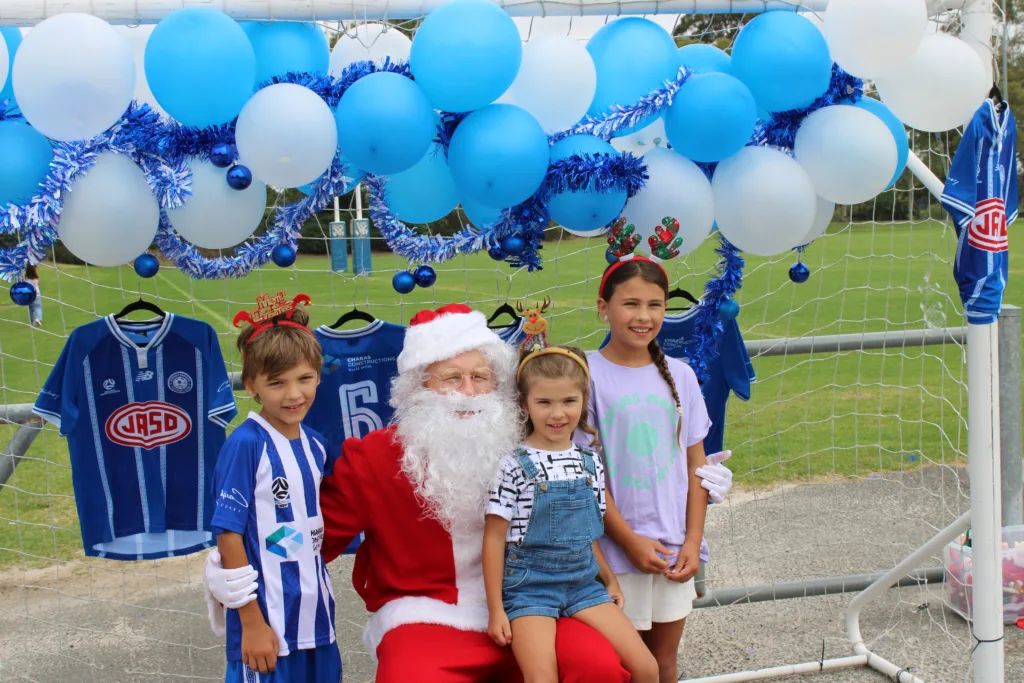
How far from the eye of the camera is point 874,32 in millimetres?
2703

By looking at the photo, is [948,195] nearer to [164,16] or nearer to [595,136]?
[595,136]

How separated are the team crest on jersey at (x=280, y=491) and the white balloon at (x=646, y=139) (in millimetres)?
1515

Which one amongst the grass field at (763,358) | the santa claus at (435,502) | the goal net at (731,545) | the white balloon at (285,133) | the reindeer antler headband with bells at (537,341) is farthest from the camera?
the grass field at (763,358)

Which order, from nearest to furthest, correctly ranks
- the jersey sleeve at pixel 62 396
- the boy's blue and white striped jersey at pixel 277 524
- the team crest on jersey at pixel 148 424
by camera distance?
the boy's blue and white striped jersey at pixel 277 524
the jersey sleeve at pixel 62 396
the team crest on jersey at pixel 148 424

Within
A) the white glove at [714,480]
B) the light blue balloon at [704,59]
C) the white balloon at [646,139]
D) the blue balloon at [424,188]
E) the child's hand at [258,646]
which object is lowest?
Result: the child's hand at [258,646]

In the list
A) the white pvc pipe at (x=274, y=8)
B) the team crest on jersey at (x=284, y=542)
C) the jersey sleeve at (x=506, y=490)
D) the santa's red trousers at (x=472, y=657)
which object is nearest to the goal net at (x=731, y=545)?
the white pvc pipe at (x=274, y=8)

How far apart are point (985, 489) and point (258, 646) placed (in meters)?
2.31

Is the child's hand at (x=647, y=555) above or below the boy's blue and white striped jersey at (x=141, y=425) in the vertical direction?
below

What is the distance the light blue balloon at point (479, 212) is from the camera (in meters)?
2.95

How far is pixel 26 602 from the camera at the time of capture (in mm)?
4359

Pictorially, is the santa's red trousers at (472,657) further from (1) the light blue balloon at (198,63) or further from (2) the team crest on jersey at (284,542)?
(1) the light blue balloon at (198,63)

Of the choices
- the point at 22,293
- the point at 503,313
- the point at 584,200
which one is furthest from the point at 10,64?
the point at 503,313

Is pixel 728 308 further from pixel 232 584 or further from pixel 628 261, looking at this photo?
pixel 232 584

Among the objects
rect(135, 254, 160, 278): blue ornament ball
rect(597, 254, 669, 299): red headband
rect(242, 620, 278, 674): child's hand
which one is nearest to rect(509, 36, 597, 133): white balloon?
rect(597, 254, 669, 299): red headband
